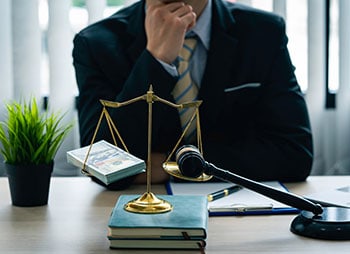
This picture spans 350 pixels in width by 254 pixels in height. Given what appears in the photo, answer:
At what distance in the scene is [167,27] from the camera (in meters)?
1.75

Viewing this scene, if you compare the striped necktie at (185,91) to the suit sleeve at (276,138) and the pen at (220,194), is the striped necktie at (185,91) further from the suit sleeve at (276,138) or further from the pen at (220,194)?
the pen at (220,194)

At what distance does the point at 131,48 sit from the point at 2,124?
518 millimetres

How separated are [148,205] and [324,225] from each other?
300mm

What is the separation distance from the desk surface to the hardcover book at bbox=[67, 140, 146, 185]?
0.11 m

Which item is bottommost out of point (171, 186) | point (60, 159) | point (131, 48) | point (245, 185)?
point (60, 159)

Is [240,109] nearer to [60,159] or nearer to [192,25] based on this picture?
[192,25]

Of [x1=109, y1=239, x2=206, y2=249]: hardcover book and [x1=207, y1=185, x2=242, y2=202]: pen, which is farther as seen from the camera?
[x1=207, y1=185, x2=242, y2=202]: pen

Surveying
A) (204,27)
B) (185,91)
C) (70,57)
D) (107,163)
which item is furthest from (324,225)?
(70,57)

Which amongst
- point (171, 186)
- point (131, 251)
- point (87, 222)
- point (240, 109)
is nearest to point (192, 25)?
point (240, 109)

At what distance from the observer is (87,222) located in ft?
4.14

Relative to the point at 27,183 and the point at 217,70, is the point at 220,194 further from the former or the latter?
the point at 217,70

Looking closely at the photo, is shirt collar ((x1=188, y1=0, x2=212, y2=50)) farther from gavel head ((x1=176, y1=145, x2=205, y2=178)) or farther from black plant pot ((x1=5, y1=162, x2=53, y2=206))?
Answer: gavel head ((x1=176, y1=145, x2=205, y2=178))

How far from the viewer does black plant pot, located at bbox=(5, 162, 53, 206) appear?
54.4 inches

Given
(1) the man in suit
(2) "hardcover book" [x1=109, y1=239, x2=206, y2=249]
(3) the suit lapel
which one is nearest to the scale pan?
(2) "hardcover book" [x1=109, y1=239, x2=206, y2=249]
